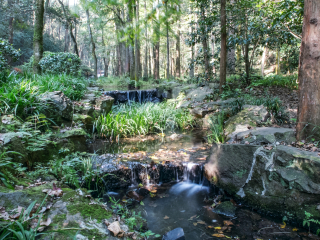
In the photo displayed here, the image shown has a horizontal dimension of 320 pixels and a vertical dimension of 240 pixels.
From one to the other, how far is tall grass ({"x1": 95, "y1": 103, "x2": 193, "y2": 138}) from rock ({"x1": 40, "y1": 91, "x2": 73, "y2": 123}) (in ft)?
3.76

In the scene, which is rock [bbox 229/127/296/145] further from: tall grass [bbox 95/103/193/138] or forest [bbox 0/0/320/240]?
tall grass [bbox 95/103/193/138]

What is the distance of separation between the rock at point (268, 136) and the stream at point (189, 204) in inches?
44.1

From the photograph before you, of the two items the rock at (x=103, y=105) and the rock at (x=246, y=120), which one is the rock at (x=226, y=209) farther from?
the rock at (x=103, y=105)

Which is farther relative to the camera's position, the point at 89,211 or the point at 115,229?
the point at 89,211

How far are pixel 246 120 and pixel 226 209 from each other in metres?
3.01

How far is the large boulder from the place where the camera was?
293cm

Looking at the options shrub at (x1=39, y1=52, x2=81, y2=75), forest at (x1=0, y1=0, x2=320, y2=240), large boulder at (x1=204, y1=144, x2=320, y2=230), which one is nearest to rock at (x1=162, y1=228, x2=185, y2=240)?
forest at (x1=0, y1=0, x2=320, y2=240)

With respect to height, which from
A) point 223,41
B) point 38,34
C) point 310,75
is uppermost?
point 38,34

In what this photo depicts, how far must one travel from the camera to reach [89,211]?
2.02 meters

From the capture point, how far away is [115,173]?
4.16m

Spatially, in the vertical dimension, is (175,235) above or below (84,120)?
below

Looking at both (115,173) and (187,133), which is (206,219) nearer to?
(115,173)

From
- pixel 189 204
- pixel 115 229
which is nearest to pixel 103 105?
pixel 189 204

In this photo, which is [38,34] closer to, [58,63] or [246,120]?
[58,63]
